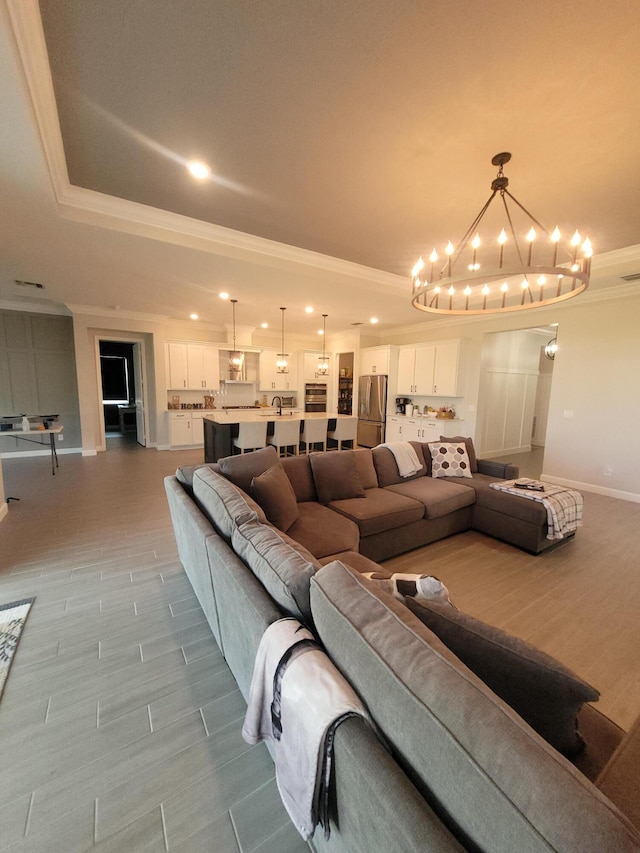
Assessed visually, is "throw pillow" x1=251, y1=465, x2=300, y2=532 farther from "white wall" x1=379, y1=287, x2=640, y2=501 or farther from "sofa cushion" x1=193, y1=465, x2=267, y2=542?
"white wall" x1=379, y1=287, x2=640, y2=501

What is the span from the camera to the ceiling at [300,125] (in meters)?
1.53

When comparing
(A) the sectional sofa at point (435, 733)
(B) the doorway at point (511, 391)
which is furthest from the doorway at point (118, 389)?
(A) the sectional sofa at point (435, 733)

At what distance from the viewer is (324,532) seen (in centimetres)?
234

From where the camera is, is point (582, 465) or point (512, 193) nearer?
point (512, 193)

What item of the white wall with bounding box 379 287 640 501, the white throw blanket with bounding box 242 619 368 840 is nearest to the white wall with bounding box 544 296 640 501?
the white wall with bounding box 379 287 640 501

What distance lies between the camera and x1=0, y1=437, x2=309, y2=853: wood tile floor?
1.15 meters

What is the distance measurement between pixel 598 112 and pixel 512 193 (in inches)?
31.7

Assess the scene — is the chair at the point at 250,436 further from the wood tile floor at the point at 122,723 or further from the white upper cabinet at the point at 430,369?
the white upper cabinet at the point at 430,369

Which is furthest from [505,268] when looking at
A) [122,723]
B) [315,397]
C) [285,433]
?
[315,397]

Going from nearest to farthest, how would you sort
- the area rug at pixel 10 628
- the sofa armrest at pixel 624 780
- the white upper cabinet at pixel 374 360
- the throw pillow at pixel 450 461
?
1. the sofa armrest at pixel 624 780
2. the area rug at pixel 10 628
3. the throw pillow at pixel 450 461
4. the white upper cabinet at pixel 374 360

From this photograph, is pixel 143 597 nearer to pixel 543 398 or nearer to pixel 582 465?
pixel 582 465

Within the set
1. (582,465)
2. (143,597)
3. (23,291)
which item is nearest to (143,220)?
(143,597)

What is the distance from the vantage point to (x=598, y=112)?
1.98 m

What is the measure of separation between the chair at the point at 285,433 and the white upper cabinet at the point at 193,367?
2.63 meters
